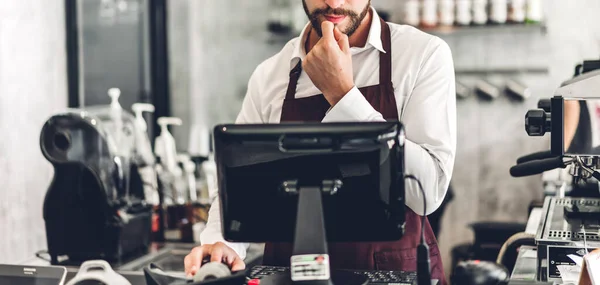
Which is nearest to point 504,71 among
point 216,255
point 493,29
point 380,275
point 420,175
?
point 493,29

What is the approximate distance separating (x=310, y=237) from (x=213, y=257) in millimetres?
283

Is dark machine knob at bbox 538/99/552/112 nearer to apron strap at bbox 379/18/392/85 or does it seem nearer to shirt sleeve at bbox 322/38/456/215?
shirt sleeve at bbox 322/38/456/215

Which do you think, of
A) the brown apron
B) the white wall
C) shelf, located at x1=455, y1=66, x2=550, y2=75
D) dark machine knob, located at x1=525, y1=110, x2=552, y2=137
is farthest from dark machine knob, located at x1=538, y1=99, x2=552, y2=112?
shelf, located at x1=455, y1=66, x2=550, y2=75

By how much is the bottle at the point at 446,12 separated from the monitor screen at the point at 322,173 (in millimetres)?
3307

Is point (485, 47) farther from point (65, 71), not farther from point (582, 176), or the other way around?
point (582, 176)

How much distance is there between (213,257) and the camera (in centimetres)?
Result: 151

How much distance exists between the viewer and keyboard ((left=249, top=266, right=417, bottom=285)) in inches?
56.2

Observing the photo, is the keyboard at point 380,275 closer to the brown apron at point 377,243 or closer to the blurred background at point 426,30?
the brown apron at point 377,243

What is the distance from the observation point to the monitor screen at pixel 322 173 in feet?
4.37

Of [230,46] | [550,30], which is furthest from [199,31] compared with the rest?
[550,30]

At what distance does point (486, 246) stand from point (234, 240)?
87.5 inches

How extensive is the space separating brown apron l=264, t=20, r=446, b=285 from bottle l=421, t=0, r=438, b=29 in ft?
8.80

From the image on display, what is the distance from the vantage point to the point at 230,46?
16.3 feet

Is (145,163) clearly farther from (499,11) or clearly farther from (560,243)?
(499,11)
